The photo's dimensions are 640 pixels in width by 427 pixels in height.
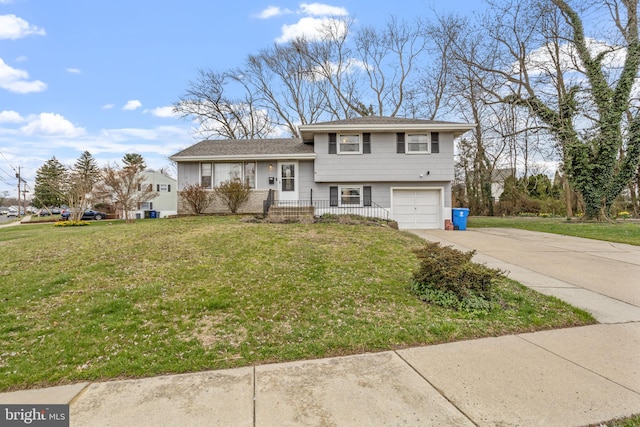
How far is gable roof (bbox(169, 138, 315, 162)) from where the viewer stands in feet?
48.6

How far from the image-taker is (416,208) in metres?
14.7

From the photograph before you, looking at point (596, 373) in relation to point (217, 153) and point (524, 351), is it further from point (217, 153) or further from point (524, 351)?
point (217, 153)

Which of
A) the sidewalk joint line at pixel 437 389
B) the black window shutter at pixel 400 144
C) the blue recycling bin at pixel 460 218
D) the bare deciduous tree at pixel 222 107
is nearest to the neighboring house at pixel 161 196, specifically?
the bare deciduous tree at pixel 222 107

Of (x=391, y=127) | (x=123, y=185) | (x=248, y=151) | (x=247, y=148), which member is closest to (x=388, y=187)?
(x=391, y=127)

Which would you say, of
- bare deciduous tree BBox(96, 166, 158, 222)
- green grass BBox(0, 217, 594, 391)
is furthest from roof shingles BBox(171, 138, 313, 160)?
green grass BBox(0, 217, 594, 391)

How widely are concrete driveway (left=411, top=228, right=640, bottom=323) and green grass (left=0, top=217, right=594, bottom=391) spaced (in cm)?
59

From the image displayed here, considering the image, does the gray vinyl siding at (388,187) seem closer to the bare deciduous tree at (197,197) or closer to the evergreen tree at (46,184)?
the bare deciduous tree at (197,197)

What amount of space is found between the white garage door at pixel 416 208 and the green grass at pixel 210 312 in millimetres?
7861

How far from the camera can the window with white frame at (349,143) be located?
47.8ft

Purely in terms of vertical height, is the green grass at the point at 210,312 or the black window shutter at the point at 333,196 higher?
the black window shutter at the point at 333,196

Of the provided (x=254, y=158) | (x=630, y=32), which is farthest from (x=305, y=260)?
(x=630, y=32)

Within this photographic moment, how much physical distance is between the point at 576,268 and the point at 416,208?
836 cm

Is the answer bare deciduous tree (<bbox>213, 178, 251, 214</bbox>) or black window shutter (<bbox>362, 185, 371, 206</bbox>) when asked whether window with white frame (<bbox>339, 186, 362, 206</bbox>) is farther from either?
bare deciduous tree (<bbox>213, 178, 251, 214</bbox>)

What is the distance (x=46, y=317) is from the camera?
399cm
